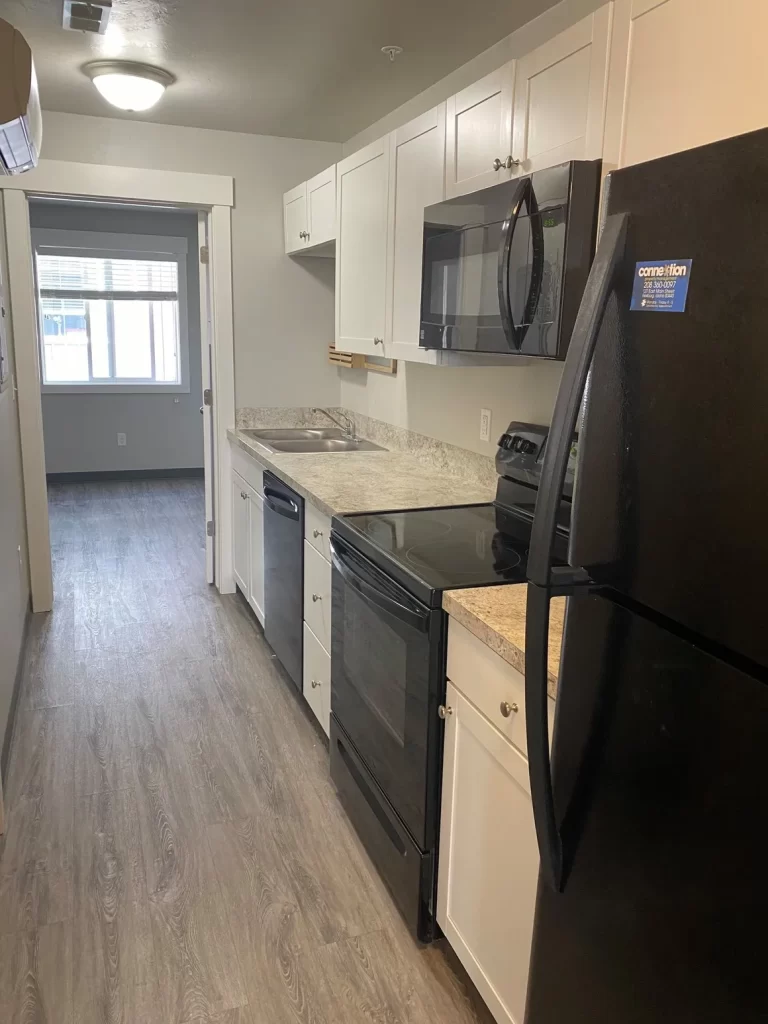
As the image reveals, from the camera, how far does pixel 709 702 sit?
795mm

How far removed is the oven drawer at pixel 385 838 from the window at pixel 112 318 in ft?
19.3

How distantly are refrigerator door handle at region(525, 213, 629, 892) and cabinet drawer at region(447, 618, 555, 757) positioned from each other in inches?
10.9

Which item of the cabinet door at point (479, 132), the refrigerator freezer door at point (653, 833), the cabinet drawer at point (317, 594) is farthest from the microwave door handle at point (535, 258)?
the cabinet drawer at point (317, 594)

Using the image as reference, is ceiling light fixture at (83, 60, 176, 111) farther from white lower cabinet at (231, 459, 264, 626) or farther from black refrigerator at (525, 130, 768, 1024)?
black refrigerator at (525, 130, 768, 1024)

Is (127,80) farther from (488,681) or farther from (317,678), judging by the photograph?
(488,681)

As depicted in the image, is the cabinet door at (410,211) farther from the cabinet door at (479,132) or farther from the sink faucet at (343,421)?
the sink faucet at (343,421)

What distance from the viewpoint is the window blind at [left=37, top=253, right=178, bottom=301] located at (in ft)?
23.3

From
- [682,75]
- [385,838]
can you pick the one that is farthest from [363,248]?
[385,838]

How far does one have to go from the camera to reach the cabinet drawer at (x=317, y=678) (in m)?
2.64

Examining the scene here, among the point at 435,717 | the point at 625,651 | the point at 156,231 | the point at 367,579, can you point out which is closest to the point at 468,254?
the point at 367,579

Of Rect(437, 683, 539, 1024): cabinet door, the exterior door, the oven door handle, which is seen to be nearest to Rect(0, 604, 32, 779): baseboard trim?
the exterior door

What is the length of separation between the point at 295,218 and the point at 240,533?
1621 mm

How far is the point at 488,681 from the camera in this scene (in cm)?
151

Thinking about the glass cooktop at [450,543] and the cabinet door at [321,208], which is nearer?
Result: the glass cooktop at [450,543]
